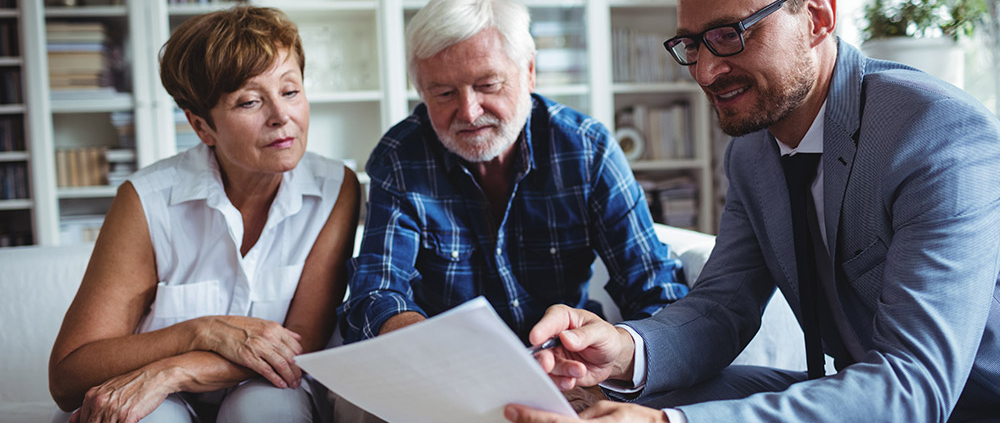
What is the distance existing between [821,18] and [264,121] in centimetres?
99

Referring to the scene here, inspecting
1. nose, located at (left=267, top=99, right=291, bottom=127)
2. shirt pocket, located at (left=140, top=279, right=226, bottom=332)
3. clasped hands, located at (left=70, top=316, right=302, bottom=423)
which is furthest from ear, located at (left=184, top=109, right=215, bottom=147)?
clasped hands, located at (left=70, top=316, right=302, bottom=423)

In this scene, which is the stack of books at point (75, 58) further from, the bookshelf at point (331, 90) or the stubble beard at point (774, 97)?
the stubble beard at point (774, 97)

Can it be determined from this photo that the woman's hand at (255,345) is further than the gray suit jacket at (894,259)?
Yes

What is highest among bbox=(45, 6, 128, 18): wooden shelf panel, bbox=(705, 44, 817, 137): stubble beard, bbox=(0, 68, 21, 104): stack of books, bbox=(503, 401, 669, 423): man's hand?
bbox=(45, 6, 128, 18): wooden shelf panel

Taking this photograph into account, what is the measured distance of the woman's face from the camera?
145 cm

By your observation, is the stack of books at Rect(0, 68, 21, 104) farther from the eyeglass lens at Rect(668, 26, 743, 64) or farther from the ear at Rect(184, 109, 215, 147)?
the eyeglass lens at Rect(668, 26, 743, 64)

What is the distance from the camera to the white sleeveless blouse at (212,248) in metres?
1.46

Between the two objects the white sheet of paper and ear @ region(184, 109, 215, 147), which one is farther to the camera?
ear @ region(184, 109, 215, 147)

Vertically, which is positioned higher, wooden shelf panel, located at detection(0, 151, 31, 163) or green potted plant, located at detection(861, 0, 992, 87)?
green potted plant, located at detection(861, 0, 992, 87)

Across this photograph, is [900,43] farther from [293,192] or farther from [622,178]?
[293,192]

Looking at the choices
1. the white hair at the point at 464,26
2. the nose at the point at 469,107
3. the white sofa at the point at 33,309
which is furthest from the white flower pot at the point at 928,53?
the nose at the point at 469,107

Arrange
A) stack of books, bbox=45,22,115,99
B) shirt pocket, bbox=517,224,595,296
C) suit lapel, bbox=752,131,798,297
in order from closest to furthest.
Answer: suit lapel, bbox=752,131,798,297 → shirt pocket, bbox=517,224,595,296 → stack of books, bbox=45,22,115,99

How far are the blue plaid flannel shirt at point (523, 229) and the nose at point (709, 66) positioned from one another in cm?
42

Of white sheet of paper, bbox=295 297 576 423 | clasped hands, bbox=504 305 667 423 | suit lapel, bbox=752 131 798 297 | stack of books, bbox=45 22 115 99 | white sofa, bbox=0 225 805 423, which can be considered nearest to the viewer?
white sheet of paper, bbox=295 297 576 423
